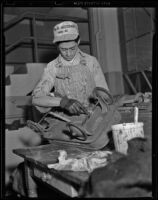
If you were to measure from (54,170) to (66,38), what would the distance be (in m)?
0.46

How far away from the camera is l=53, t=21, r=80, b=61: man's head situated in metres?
0.91

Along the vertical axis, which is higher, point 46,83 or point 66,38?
point 66,38

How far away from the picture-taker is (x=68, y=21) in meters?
0.91

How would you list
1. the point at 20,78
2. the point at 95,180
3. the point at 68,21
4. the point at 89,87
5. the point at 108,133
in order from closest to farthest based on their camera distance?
the point at 95,180 < the point at 108,133 < the point at 68,21 < the point at 89,87 < the point at 20,78

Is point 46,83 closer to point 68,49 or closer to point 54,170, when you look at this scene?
point 68,49

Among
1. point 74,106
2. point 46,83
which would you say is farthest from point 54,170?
point 46,83

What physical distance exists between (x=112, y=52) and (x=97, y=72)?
106mm

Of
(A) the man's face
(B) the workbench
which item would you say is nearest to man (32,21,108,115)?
(A) the man's face

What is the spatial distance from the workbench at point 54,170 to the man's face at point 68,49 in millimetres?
279

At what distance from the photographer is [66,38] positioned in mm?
915

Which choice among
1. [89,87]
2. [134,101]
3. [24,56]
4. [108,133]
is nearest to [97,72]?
[89,87]

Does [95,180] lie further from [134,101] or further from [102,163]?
[134,101]

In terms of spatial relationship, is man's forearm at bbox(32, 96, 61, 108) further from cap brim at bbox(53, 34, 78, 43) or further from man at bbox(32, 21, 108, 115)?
cap brim at bbox(53, 34, 78, 43)

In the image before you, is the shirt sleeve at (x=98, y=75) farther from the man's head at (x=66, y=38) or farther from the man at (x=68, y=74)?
the man's head at (x=66, y=38)
